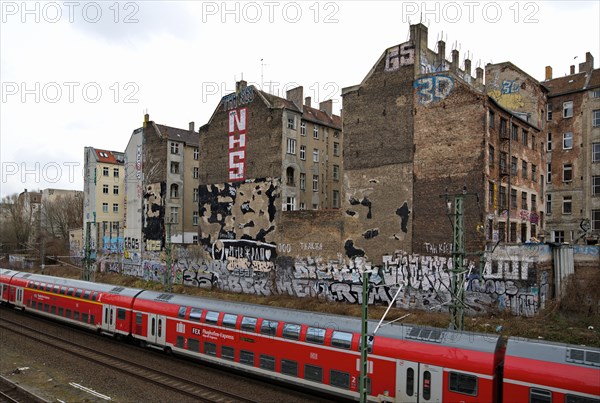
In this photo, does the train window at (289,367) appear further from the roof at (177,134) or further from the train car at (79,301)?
the roof at (177,134)

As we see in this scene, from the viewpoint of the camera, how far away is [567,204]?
1859 inches

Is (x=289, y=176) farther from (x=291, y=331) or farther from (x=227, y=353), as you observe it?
(x=291, y=331)

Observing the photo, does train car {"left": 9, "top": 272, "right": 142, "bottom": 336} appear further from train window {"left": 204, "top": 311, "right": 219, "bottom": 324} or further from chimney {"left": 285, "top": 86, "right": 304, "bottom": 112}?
chimney {"left": 285, "top": 86, "right": 304, "bottom": 112}

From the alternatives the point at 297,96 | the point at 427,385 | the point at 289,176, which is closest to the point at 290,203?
the point at 289,176

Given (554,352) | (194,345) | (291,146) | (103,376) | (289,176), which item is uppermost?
(291,146)

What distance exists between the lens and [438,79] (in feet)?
101

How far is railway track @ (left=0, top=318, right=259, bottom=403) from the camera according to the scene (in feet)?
56.1

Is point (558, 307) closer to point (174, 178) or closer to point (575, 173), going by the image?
point (575, 173)

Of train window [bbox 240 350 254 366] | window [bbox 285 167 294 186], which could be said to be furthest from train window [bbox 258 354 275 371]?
window [bbox 285 167 294 186]

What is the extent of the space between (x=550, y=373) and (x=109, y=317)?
21944mm

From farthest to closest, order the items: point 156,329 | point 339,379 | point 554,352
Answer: point 156,329 → point 339,379 → point 554,352

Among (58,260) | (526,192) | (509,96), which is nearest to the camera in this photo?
(526,192)

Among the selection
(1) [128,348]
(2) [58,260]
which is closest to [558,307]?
(1) [128,348]

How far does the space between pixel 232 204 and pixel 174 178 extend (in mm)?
12762
